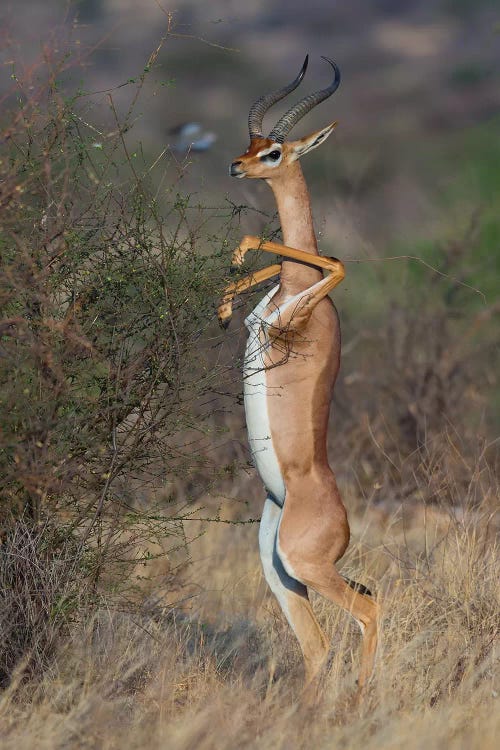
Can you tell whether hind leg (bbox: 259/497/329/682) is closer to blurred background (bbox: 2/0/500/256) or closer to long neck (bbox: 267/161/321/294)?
long neck (bbox: 267/161/321/294)

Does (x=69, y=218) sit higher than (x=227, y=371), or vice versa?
(x=69, y=218)

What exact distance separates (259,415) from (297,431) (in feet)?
0.58

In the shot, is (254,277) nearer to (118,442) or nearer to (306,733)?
(118,442)

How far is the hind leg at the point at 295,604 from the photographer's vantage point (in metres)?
5.43

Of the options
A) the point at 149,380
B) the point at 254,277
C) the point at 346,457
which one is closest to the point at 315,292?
the point at 254,277

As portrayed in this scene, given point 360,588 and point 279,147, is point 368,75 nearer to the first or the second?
point 279,147

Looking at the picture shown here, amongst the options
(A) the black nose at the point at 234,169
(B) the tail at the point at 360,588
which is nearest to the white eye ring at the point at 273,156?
(A) the black nose at the point at 234,169

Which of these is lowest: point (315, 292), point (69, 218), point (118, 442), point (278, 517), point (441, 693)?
point (441, 693)

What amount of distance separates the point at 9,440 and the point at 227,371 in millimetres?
1031

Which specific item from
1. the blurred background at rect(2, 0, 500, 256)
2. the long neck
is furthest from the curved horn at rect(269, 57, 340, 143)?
the blurred background at rect(2, 0, 500, 256)

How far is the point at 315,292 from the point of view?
214 inches

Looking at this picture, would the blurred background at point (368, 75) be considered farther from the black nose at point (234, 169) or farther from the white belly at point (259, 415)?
the white belly at point (259, 415)

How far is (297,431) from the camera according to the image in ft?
17.9

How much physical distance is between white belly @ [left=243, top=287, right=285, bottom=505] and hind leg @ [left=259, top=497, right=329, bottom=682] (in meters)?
0.18
